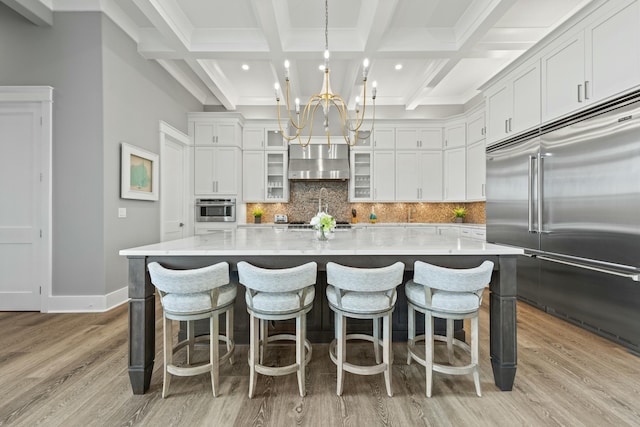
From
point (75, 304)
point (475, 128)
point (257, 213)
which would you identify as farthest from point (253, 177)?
point (475, 128)

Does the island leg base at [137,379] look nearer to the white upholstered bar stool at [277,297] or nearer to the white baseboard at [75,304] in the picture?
the white upholstered bar stool at [277,297]

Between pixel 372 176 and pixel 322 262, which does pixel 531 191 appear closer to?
pixel 322 262

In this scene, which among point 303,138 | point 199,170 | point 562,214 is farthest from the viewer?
point 303,138

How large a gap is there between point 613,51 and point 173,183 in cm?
547

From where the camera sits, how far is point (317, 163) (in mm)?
5730

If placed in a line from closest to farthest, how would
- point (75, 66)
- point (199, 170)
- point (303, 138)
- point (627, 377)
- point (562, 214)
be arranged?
point (627, 377)
point (562, 214)
point (75, 66)
point (199, 170)
point (303, 138)

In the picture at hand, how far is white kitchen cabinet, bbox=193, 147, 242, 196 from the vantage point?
5395 mm

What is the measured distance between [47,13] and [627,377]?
239 inches

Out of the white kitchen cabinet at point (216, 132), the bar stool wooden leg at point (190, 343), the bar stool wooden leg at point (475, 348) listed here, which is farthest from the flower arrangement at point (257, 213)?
the bar stool wooden leg at point (475, 348)

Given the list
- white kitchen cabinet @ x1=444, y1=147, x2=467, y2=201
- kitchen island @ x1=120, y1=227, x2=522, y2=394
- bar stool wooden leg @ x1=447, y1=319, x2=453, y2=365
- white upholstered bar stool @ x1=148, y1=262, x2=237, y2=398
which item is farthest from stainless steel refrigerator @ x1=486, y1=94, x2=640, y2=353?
white upholstered bar stool @ x1=148, y1=262, x2=237, y2=398

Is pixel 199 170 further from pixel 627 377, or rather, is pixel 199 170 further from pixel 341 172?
pixel 627 377

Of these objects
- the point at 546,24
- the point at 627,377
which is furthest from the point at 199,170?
the point at 627,377

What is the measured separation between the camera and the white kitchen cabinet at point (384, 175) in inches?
228

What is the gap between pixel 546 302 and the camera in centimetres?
327
